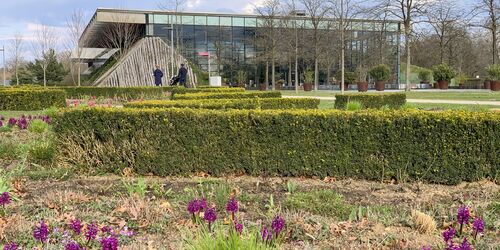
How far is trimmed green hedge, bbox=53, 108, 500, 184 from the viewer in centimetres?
573

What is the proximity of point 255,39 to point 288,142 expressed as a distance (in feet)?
128

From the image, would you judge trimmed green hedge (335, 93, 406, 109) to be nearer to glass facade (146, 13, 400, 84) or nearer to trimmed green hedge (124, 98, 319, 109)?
trimmed green hedge (124, 98, 319, 109)

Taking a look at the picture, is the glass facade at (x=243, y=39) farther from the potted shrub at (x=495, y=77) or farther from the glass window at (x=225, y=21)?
the potted shrub at (x=495, y=77)

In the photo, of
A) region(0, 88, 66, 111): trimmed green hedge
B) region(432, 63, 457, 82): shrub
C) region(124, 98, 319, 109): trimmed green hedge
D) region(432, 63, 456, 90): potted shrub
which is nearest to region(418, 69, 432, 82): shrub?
region(432, 63, 456, 90): potted shrub

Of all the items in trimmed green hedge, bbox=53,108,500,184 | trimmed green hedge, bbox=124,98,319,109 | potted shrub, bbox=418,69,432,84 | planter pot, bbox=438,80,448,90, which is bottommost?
trimmed green hedge, bbox=53,108,500,184

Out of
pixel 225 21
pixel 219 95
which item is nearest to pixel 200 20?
pixel 225 21

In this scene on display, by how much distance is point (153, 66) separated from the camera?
116ft

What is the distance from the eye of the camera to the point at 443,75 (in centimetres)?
3325

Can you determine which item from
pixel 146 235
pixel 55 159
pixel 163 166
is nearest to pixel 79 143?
pixel 55 159

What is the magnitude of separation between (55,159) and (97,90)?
19.8m

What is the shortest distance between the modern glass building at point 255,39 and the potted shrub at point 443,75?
7934 millimetres

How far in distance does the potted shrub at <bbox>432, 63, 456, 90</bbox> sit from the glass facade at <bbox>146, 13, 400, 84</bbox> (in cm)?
891

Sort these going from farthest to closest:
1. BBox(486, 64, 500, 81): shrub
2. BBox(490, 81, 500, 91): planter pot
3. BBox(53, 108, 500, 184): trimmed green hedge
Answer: BBox(486, 64, 500, 81): shrub
BBox(490, 81, 500, 91): planter pot
BBox(53, 108, 500, 184): trimmed green hedge

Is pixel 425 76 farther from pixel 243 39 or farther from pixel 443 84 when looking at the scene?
pixel 243 39
